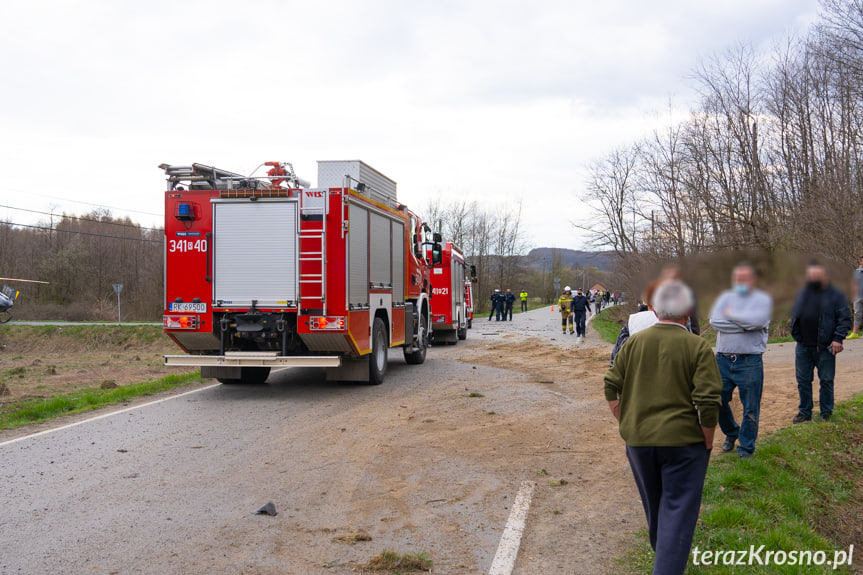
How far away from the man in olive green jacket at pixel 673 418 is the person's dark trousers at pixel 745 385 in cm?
256

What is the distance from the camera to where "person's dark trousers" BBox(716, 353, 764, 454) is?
6133 millimetres

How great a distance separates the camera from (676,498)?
3.70m

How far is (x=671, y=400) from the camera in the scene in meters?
3.67

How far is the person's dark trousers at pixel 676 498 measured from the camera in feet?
12.0

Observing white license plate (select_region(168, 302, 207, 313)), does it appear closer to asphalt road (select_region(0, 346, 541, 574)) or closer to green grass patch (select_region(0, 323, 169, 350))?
asphalt road (select_region(0, 346, 541, 574))

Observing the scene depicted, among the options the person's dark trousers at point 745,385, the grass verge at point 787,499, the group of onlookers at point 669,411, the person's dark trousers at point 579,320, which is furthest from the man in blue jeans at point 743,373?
the person's dark trousers at point 579,320

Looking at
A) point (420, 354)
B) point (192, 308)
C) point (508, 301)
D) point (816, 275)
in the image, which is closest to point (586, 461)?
point (816, 275)

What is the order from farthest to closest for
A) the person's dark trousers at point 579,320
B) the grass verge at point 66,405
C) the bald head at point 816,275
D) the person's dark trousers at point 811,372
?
the person's dark trousers at point 579,320 < the grass verge at point 66,405 < the person's dark trousers at point 811,372 < the bald head at point 816,275

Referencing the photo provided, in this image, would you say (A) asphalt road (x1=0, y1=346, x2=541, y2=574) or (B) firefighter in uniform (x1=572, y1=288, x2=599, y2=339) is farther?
(B) firefighter in uniform (x1=572, y1=288, x2=599, y2=339)

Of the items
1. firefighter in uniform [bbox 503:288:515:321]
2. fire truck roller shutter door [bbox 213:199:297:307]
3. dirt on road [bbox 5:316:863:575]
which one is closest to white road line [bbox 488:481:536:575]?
dirt on road [bbox 5:316:863:575]

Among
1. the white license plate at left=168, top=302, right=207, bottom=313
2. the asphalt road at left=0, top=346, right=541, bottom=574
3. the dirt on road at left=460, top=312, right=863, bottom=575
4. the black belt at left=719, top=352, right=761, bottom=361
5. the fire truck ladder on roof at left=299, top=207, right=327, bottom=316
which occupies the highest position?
the fire truck ladder on roof at left=299, top=207, right=327, bottom=316

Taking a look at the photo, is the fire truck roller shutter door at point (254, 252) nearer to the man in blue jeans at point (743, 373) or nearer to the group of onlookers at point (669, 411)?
the man in blue jeans at point (743, 373)

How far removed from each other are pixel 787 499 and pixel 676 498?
2.47 metres

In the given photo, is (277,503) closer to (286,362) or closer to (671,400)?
(671,400)
